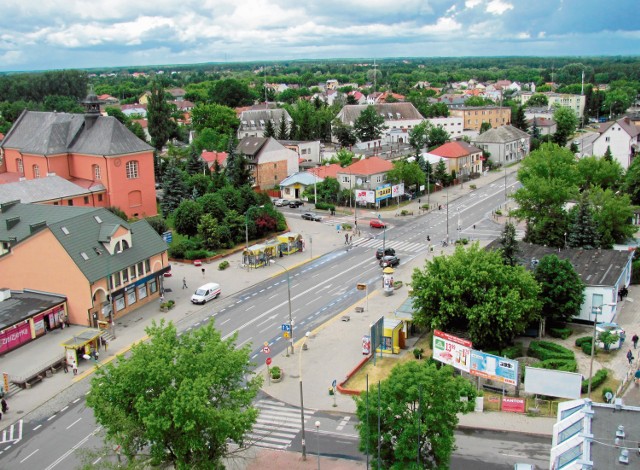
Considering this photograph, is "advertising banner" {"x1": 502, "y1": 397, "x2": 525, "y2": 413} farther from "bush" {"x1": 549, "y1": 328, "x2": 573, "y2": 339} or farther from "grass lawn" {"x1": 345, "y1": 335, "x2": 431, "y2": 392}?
"bush" {"x1": 549, "y1": 328, "x2": 573, "y2": 339}

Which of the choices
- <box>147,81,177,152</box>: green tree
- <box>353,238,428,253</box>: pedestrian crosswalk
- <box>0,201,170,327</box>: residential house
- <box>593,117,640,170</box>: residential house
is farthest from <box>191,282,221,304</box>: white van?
<box>593,117,640,170</box>: residential house

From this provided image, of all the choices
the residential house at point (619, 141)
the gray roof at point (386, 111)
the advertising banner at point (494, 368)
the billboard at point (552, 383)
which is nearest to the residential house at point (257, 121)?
the gray roof at point (386, 111)

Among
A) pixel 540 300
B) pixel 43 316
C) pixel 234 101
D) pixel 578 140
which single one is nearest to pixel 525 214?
pixel 540 300

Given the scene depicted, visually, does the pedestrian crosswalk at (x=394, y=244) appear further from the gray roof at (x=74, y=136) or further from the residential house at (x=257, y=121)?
the residential house at (x=257, y=121)

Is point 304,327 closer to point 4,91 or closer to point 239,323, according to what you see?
point 239,323

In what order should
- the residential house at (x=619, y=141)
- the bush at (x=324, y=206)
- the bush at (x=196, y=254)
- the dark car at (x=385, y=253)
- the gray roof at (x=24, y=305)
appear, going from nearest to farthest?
the gray roof at (x=24, y=305) → the dark car at (x=385, y=253) → the bush at (x=196, y=254) → the bush at (x=324, y=206) → the residential house at (x=619, y=141)

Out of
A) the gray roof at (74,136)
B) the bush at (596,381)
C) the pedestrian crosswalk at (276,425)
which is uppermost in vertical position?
the gray roof at (74,136)

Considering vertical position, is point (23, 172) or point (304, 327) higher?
point (23, 172)

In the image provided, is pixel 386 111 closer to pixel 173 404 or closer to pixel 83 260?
pixel 83 260
